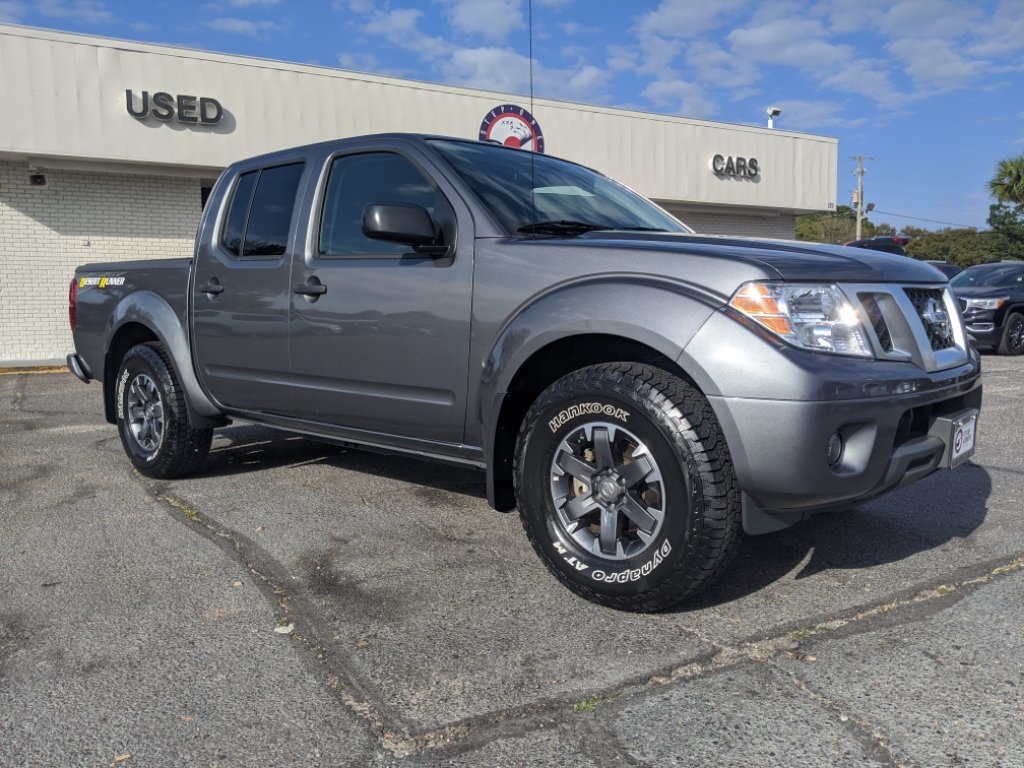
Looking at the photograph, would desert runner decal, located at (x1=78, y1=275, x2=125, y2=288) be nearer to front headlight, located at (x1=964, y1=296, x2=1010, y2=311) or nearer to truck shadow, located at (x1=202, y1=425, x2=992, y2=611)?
truck shadow, located at (x1=202, y1=425, x2=992, y2=611)

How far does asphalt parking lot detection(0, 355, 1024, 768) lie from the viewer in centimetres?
225

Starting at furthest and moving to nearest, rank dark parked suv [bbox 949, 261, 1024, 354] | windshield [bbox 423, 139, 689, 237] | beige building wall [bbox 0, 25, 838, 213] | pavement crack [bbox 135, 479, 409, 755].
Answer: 1. dark parked suv [bbox 949, 261, 1024, 354]
2. beige building wall [bbox 0, 25, 838, 213]
3. windshield [bbox 423, 139, 689, 237]
4. pavement crack [bbox 135, 479, 409, 755]

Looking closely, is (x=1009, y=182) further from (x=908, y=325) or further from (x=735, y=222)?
(x=908, y=325)

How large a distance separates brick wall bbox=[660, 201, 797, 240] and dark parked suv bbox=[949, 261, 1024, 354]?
Answer: 21.4ft

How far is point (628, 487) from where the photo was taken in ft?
9.90

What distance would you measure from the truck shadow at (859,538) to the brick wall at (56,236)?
40.7 ft

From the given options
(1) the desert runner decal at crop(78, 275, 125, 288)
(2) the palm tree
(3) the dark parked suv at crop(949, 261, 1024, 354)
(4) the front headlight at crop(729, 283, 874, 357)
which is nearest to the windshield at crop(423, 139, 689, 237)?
(4) the front headlight at crop(729, 283, 874, 357)

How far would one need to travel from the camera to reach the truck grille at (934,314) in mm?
3234

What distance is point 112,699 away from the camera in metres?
2.51

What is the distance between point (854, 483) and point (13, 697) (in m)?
2.60

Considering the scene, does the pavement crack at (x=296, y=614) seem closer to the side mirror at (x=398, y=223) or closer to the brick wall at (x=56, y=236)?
the side mirror at (x=398, y=223)

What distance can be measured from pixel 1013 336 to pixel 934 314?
1218 cm

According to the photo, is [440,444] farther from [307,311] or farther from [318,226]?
[318,226]

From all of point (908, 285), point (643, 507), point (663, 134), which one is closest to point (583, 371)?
point (643, 507)
